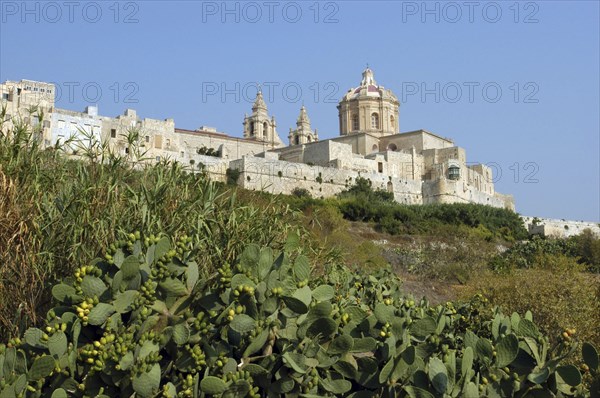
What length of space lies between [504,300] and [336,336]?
6.36 meters

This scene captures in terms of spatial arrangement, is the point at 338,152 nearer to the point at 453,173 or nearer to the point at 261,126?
the point at 453,173

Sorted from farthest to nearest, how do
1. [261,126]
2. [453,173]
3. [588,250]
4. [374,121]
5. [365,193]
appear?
[261,126] < [374,121] < [453,173] < [365,193] < [588,250]

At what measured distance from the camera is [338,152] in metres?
43.8

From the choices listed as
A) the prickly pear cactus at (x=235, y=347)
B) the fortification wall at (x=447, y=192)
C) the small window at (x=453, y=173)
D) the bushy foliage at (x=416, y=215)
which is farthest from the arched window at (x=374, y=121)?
the prickly pear cactus at (x=235, y=347)

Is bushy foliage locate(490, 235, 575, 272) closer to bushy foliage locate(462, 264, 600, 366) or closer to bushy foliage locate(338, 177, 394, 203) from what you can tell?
bushy foliage locate(338, 177, 394, 203)

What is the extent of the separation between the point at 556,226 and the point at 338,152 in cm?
1479

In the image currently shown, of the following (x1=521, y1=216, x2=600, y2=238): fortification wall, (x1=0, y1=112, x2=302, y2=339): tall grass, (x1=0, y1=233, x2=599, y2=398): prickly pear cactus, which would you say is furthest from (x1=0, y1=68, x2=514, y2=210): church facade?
(x1=0, y1=233, x2=599, y2=398): prickly pear cactus

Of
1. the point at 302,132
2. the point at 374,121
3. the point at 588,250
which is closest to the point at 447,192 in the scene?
the point at 374,121

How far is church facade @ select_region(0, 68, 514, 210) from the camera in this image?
37.8 m

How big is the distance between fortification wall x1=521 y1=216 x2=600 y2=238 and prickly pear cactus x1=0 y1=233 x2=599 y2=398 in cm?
3995

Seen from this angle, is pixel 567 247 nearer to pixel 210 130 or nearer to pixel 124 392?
pixel 124 392

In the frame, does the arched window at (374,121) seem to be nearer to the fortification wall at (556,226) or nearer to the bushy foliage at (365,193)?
the bushy foliage at (365,193)

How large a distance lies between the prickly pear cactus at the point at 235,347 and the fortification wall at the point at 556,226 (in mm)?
39950

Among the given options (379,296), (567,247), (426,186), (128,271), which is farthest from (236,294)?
(426,186)
